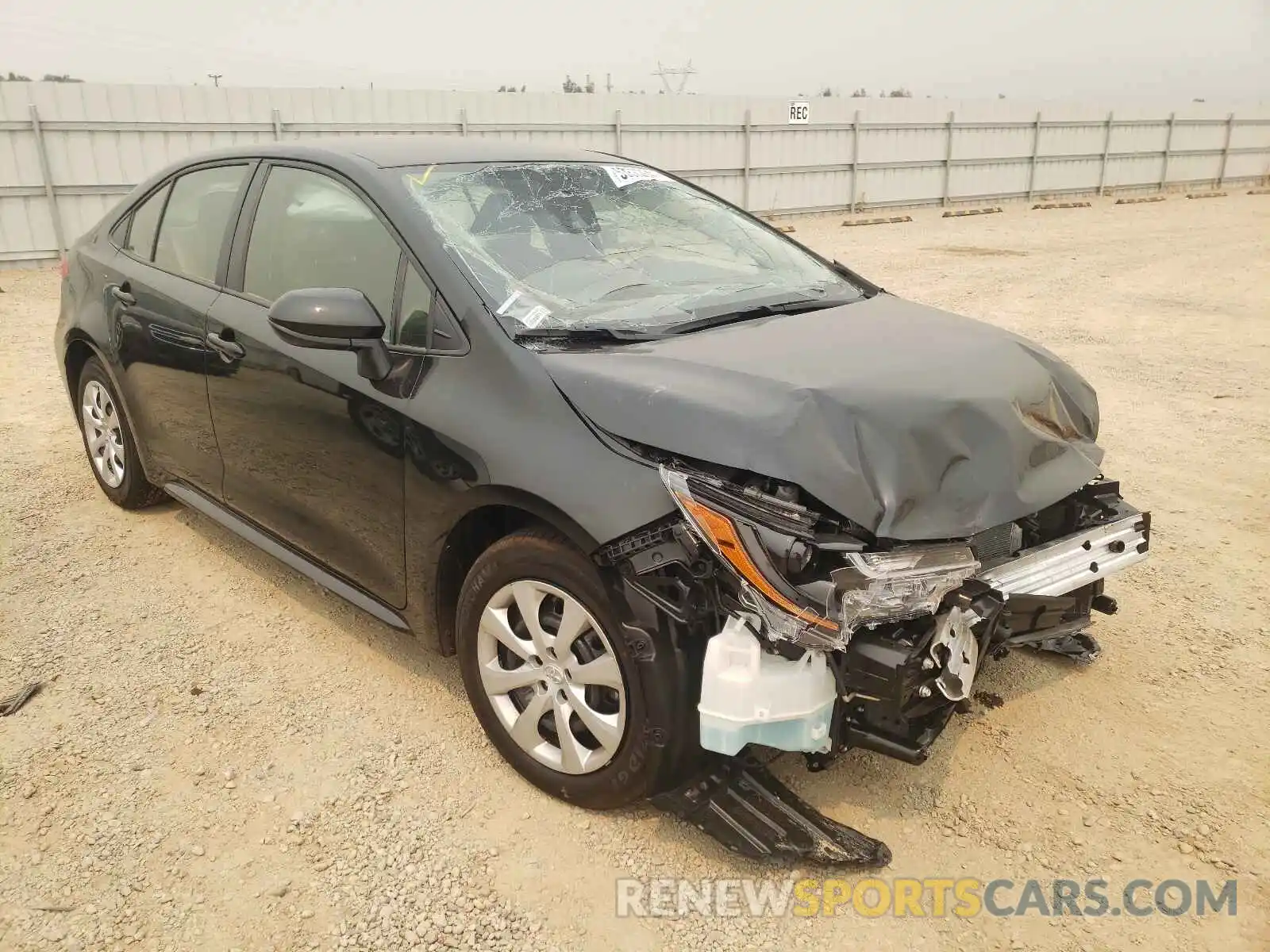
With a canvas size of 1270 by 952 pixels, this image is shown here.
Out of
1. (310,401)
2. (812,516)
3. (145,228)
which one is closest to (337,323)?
(310,401)

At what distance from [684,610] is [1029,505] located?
35.3 inches

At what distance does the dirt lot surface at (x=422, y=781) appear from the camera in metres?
2.18

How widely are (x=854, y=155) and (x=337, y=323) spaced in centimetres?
2154

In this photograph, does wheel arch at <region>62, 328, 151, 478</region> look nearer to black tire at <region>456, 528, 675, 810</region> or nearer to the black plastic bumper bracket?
black tire at <region>456, 528, 675, 810</region>

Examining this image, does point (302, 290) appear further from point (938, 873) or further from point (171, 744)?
point (938, 873)

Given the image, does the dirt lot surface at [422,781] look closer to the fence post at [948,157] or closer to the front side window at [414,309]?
the front side window at [414,309]

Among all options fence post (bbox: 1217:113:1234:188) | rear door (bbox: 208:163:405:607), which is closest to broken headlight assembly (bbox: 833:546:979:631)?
rear door (bbox: 208:163:405:607)

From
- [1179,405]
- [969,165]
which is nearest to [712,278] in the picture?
[1179,405]

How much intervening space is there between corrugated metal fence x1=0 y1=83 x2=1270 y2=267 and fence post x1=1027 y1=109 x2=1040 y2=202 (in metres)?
0.05

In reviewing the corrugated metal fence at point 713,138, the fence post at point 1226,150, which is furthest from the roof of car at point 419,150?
the fence post at point 1226,150

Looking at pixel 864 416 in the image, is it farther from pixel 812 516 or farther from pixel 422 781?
pixel 422 781

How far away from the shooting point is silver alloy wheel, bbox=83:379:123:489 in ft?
14.5

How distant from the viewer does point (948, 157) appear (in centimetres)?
2348

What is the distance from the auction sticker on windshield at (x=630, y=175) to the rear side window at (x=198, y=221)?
4.67ft
